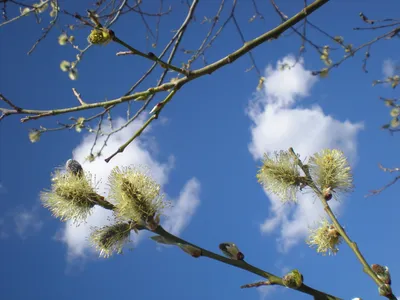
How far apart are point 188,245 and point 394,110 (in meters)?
2.12

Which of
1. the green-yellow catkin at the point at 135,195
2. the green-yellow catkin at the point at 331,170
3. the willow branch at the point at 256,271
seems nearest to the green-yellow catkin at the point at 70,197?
the green-yellow catkin at the point at 135,195

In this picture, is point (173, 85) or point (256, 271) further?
point (173, 85)

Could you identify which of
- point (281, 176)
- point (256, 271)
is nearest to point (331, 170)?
point (281, 176)

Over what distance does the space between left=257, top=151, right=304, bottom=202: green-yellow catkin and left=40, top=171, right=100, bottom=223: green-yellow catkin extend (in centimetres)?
77

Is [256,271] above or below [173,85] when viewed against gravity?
below

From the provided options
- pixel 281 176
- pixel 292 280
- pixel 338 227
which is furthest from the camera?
pixel 281 176

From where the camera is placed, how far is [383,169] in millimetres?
2816

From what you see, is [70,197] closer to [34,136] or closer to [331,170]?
[34,136]

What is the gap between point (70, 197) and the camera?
5.79 ft

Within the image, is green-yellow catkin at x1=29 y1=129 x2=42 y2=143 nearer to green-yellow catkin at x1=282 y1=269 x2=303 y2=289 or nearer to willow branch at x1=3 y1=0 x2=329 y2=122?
willow branch at x1=3 y1=0 x2=329 y2=122

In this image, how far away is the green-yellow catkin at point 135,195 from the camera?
4.91 feet

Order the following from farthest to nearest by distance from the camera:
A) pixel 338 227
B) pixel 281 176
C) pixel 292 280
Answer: pixel 281 176 → pixel 338 227 → pixel 292 280

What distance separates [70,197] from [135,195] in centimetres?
34

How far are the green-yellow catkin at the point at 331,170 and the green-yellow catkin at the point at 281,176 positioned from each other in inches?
4.1
